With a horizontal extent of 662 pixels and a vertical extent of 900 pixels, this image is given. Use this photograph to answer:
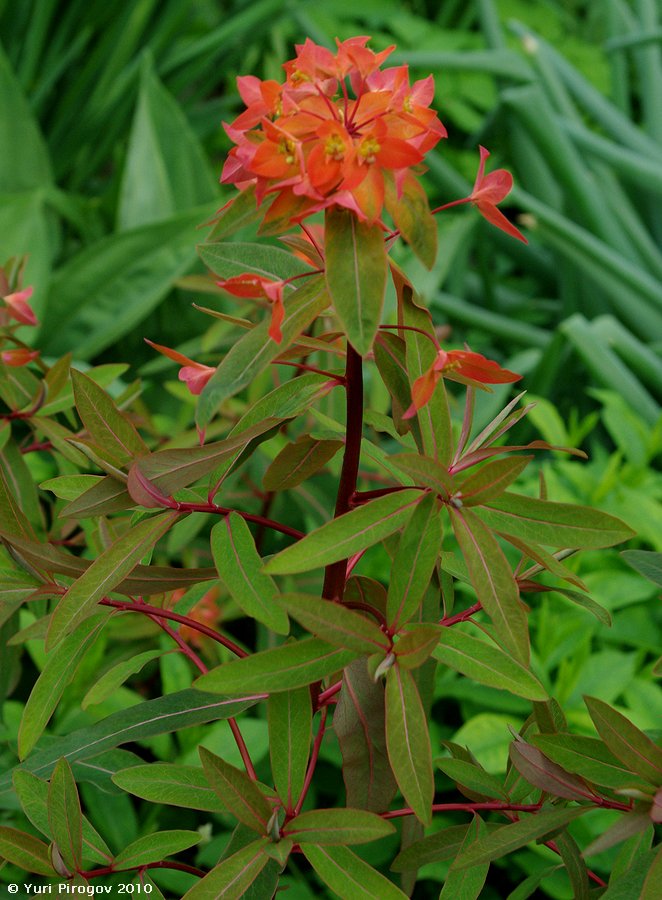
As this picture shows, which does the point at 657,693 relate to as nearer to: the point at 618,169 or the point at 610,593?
the point at 610,593

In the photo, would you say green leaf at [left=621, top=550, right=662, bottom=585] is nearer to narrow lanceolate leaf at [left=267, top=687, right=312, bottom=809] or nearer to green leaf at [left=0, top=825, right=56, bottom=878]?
narrow lanceolate leaf at [left=267, top=687, right=312, bottom=809]

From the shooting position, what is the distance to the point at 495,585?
1.27 ft

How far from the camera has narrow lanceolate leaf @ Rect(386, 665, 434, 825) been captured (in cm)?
38

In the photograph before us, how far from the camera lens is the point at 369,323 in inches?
14.2

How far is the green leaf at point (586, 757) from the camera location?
16.5 inches

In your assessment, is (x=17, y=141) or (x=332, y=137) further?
(x=17, y=141)

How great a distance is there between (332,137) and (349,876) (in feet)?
1.01

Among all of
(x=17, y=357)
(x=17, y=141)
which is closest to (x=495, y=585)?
(x=17, y=357)

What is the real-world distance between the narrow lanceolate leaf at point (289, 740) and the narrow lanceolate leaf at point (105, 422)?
14cm

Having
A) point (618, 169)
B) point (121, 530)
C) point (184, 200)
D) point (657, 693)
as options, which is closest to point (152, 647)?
point (121, 530)

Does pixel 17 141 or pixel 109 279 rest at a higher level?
pixel 17 141

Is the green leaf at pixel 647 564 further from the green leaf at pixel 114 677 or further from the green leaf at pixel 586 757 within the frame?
the green leaf at pixel 114 677

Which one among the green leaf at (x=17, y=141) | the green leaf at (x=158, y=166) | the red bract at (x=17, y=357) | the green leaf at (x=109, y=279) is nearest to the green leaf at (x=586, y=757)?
the red bract at (x=17, y=357)

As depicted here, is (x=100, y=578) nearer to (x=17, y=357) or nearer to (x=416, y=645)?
(x=416, y=645)
